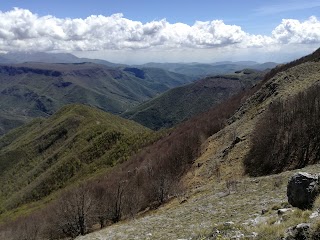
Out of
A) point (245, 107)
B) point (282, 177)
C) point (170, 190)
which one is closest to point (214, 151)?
point (170, 190)

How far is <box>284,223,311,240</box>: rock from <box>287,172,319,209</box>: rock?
5.22 meters

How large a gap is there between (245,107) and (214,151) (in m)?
29.9

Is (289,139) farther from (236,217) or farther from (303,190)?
(303,190)

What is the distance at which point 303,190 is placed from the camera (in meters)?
23.3

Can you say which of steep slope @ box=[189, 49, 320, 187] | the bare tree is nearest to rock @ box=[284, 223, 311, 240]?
steep slope @ box=[189, 49, 320, 187]

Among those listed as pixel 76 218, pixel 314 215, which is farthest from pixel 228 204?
pixel 76 218

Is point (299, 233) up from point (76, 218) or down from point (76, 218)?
up

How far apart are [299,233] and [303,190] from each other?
21.3 feet

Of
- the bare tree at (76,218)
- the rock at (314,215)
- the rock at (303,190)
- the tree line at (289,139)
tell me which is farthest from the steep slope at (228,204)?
the bare tree at (76,218)

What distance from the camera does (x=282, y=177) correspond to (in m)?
42.5

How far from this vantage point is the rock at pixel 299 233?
56.3ft

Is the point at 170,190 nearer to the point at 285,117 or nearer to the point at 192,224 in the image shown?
the point at 285,117

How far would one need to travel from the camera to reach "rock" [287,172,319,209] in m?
22.8

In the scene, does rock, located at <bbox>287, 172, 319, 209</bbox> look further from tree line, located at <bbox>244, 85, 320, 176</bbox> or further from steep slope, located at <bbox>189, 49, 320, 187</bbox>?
steep slope, located at <bbox>189, 49, 320, 187</bbox>
